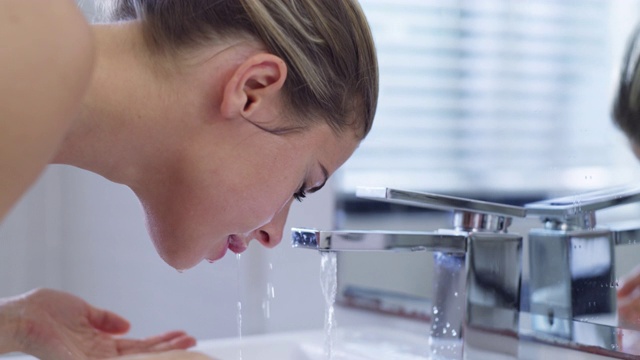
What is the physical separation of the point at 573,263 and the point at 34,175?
1.99ft

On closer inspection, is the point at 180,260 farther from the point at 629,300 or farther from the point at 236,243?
the point at 629,300

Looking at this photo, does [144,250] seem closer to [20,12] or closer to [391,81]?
[391,81]

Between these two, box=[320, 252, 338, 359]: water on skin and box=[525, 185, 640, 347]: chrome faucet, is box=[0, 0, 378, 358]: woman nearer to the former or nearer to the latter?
box=[320, 252, 338, 359]: water on skin

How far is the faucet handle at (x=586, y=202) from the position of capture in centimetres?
98

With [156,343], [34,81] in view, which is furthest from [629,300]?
[34,81]

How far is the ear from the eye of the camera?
0.85m

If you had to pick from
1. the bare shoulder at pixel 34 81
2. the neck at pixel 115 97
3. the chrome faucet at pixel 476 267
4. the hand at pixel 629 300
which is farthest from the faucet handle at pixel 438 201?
the bare shoulder at pixel 34 81

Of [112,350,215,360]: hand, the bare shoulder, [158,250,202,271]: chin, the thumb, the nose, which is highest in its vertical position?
the bare shoulder

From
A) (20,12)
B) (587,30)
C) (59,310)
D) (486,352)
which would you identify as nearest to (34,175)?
(20,12)

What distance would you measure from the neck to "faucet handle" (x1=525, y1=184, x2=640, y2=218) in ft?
1.47

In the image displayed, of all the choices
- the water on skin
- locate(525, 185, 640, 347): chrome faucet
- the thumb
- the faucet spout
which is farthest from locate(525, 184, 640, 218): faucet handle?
the thumb

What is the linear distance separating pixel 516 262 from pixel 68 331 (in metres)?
0.52

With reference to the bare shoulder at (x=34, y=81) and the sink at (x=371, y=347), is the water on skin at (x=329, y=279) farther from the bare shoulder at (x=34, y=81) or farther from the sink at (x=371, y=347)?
the bare shoulder at (x=34, y=81)

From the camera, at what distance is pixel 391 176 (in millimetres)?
1429
